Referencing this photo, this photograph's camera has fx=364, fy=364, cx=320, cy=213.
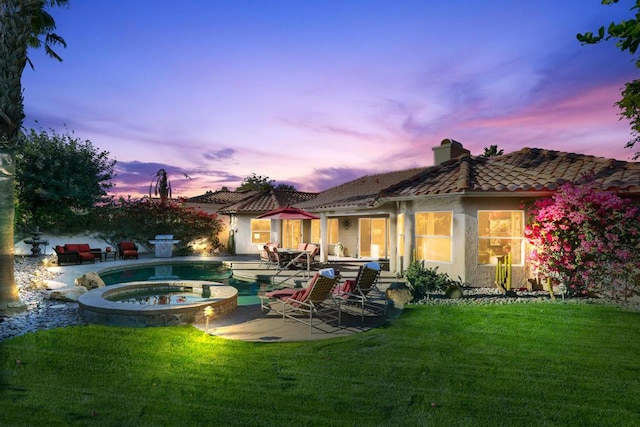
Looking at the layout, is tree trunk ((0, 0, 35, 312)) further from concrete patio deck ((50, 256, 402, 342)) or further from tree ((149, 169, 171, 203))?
tree ((149, 169, 171, 203))

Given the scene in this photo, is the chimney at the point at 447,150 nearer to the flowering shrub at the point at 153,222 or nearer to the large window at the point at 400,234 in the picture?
the large window at the point at 400,234

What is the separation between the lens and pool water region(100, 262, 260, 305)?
14849 millimetres

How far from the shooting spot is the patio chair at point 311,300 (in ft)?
26.7

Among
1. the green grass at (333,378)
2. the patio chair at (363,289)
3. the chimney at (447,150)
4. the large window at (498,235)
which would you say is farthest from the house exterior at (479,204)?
the green grass at (333,378)

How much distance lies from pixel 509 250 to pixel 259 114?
49.6 feet

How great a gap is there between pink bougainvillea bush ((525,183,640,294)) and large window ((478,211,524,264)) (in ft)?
4.16

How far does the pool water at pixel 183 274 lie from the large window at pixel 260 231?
5.54m

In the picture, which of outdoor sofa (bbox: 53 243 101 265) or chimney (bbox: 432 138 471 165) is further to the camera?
outdoor sofa (bbox: 53 243 101 265)

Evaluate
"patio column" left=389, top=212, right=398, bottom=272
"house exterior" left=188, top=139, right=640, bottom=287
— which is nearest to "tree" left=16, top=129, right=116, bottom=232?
"house exterior" left=188, top=139, right=640, bottom=287

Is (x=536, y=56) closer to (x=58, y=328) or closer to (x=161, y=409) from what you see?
(x=161, y=409)

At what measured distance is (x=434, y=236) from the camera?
42.6ft

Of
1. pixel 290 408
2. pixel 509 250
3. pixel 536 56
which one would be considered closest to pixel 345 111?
A: pixel 536 56

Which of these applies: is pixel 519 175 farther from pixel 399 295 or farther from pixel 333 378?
pixel 333 378

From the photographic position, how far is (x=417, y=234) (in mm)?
13594
